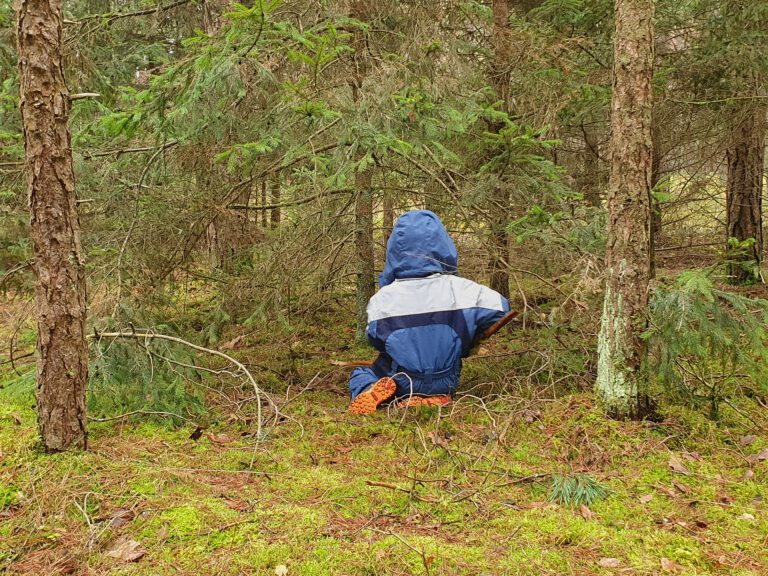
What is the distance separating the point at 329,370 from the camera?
273 inches

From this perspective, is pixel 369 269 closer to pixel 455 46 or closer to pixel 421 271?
pixel 421 271

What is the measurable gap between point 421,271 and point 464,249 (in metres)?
1.96

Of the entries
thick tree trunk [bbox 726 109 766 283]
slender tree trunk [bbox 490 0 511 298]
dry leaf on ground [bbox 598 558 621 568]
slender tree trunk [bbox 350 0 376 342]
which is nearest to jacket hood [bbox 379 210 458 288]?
slender tree trunk [bbox 490 0 511 298]

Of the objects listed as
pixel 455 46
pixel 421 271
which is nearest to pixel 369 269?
pixel 421 271

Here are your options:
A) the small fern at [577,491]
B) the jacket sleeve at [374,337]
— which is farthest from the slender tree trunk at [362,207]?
the small fern at [577,491]

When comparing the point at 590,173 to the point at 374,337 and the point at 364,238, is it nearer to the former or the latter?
the point at 364,238

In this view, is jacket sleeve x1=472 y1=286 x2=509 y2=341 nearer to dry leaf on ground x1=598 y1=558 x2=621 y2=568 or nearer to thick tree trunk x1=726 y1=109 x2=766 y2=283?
dry leaf on ground x1=598 y1=558 x2=621 y2=568

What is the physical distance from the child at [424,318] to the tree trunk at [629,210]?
3.61 feet

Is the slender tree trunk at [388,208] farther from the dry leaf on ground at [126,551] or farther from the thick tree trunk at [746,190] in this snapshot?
the thick tree trunk at [746,190]

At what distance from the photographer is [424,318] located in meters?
5.04

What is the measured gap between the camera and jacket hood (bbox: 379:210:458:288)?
516 cm

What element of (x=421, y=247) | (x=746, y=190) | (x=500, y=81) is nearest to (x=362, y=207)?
(x=421, y=247)

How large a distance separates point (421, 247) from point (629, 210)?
1.89 meters

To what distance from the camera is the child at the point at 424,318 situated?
5004 mm
